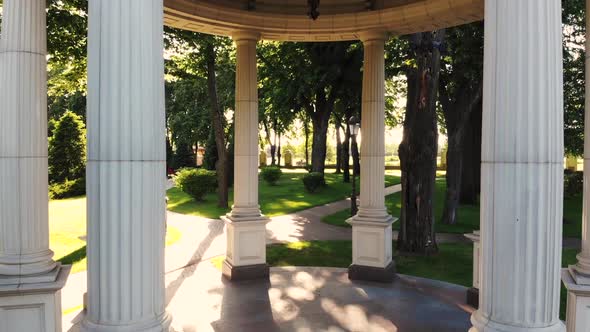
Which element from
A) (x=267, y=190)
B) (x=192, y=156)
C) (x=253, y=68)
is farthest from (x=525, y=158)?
(x=192, y=156)

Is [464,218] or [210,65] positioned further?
[210,65]

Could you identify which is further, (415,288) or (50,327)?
(415,288)

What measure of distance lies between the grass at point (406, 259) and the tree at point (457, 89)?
17.0 ft

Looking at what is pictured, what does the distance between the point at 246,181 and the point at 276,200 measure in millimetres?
21328

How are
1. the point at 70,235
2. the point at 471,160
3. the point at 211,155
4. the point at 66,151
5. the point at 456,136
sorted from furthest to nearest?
the point at 211,155 < the point at 66,151 < the point at 471,160 < the point at 456,136 < the point at 70,235

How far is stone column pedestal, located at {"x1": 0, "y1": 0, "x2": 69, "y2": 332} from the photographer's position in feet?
Result: 22.1

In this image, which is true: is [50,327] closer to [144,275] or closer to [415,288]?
[144,275]

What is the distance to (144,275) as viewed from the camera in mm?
4961

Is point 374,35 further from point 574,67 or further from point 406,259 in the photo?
point 574,67

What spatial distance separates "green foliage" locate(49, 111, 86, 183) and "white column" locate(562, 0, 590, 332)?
1502 inches

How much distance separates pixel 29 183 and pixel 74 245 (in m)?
13.1

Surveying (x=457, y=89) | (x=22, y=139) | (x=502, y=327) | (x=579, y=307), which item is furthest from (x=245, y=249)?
(x=457, y=89)

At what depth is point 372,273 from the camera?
1246 cm

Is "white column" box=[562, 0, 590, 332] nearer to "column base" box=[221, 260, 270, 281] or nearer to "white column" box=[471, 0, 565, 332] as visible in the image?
"white column" box=[471, 0, 565, 332]
